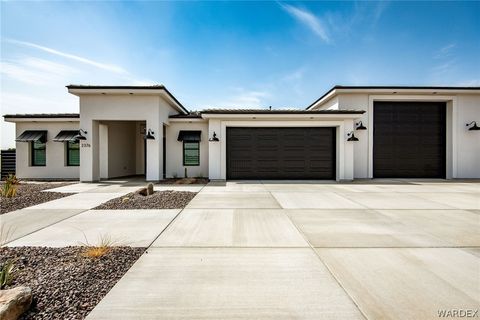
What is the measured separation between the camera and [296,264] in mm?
3256

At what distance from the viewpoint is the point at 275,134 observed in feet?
42.0

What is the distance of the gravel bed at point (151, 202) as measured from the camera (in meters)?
6.52

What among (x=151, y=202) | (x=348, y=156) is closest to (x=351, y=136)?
(x=348, y=156)

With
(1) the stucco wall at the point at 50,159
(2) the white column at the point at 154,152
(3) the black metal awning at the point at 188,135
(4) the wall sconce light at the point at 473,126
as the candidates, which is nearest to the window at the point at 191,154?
(3) the black metal awning at the point at 188,135

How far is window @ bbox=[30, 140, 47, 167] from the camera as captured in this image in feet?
45.1

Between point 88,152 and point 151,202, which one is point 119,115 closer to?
point 88,152

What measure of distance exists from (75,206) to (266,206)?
220 inches

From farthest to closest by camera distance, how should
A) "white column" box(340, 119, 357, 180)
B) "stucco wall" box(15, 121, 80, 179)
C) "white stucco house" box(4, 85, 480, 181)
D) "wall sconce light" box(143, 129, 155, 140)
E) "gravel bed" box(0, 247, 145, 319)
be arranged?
"stucco wall" box(15, 121, 80, 179), "white column" box(340, 119, 357, 180), "white stucco house" box(4, 85, 480, 181), "wall sconce light" box(143, 129, 155, 140), "gravel bed" box(0, 247, 145, 319)

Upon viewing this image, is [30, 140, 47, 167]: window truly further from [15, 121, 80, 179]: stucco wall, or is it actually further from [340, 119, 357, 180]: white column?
[340, 119, 357, 180]: white column

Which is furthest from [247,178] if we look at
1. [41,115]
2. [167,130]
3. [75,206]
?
[41,115]

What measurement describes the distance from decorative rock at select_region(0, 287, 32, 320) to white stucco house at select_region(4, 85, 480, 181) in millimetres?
10142

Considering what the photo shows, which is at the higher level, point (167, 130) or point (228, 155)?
point (167, 130)

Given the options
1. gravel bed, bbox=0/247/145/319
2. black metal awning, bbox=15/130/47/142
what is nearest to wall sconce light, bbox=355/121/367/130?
gravel bed, bbox=0/247/145/319

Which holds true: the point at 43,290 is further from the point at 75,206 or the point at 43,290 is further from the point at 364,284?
the point at 75,206
